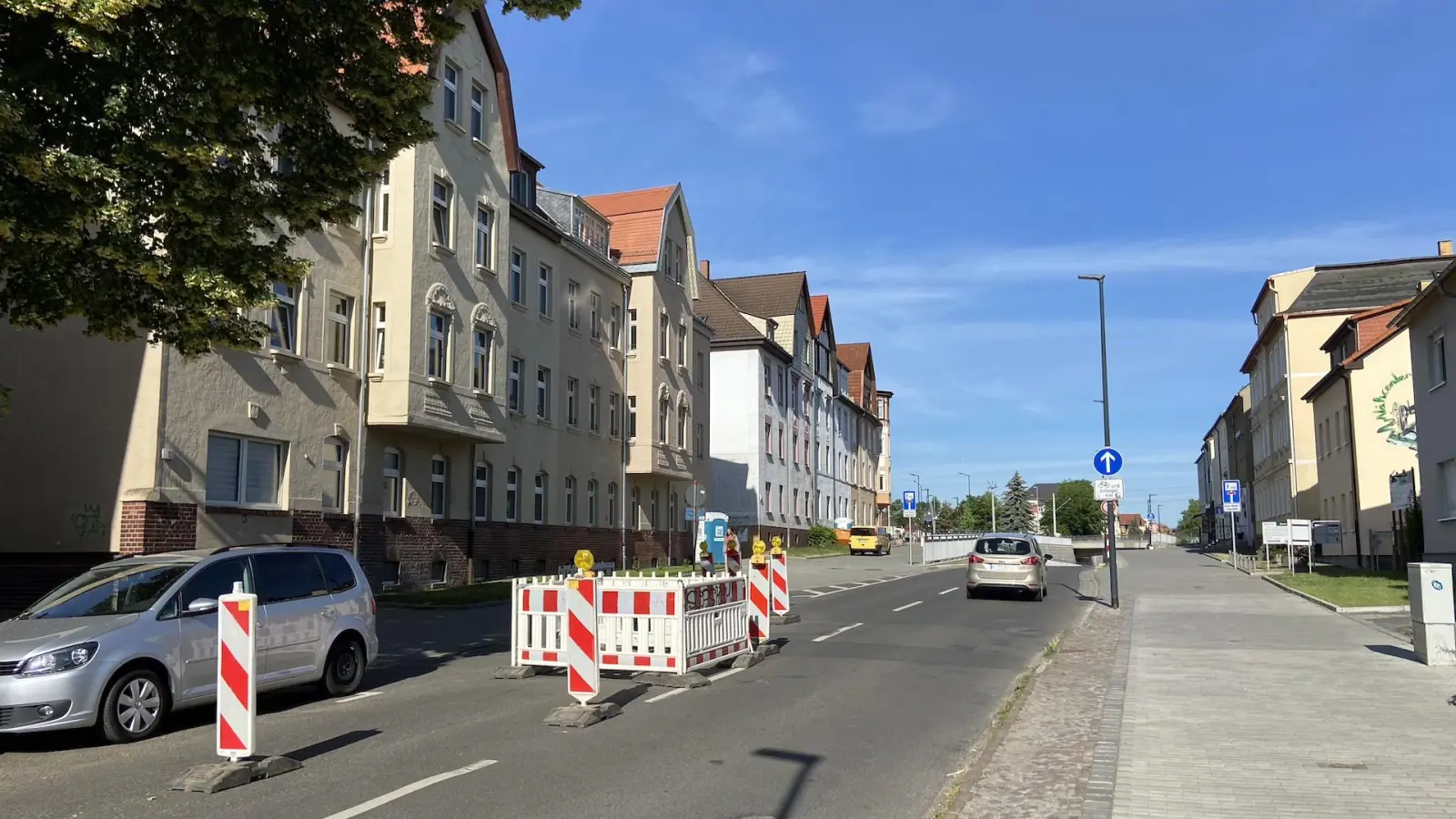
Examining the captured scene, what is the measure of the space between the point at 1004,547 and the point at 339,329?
15.6 meters

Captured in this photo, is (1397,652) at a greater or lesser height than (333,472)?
lesser

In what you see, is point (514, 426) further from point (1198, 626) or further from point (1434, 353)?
point (1434, 353)

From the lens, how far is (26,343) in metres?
21.4

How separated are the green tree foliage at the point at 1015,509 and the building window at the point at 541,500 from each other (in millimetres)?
106642

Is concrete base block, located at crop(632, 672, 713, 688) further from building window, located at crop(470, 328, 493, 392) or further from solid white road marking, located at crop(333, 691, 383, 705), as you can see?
building window, located at crop(470, 328, 493, 392)

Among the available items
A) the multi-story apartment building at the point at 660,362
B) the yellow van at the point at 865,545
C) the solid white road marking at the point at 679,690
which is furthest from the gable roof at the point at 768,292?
the solid white road marking at the point at 679,690

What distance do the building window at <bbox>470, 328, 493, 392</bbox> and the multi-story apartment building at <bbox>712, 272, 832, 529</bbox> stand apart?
32824 millimetres

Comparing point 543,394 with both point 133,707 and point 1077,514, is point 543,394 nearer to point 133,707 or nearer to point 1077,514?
point 133,707

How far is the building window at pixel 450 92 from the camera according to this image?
92.1 ft

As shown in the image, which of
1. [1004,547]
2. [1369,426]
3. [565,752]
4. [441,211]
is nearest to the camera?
[565,752]

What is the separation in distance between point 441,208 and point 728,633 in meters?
17.6

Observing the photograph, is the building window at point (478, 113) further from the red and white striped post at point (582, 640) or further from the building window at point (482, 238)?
the red and white striped post at point (582, 640)

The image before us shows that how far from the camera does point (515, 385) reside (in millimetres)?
33656

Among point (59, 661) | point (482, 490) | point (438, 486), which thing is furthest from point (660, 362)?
point (59, 661)
